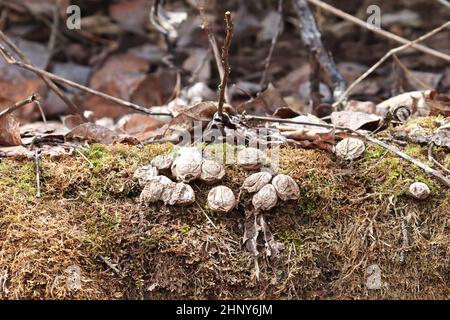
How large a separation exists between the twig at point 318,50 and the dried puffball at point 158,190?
1.17m

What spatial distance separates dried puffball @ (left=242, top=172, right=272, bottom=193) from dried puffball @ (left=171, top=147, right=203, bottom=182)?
0.14 metres

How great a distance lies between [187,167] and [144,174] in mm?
143

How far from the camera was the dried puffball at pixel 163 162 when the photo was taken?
5.87ft

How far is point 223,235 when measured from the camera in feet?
5.71

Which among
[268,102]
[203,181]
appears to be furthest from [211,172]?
[268,102]

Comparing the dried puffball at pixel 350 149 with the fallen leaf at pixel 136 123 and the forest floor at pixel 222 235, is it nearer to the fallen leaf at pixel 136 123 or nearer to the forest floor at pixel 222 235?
the forest floor at pixel 222 235

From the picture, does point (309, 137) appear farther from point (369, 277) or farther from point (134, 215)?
point (134, 215)

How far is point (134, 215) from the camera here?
5.72 feet

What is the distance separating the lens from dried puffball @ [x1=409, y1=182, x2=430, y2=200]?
178 centimetres

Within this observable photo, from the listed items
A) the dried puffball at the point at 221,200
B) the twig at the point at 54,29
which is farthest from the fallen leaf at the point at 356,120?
the twig at the point at 54,29

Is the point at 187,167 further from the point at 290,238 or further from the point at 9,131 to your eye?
the point at 9,131

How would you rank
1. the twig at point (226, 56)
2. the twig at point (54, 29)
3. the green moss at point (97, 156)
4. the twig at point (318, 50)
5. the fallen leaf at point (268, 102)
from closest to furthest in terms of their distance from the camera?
the twig at point (226, 56)
the green moss at point (97, 156)
the fallen leaf at point (268, 102)
the twig at point (318, 50)
the twig at point (54, 29)
